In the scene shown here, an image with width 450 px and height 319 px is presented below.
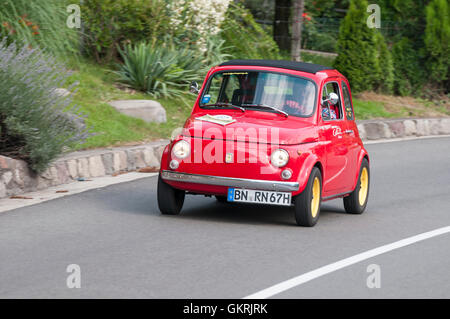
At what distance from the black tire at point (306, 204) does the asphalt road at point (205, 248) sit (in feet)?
0.37

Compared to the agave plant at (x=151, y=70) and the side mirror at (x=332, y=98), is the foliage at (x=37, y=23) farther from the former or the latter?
the side mirror at (x=332, y=98)

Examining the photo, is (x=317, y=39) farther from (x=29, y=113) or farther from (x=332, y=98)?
(x=332, y=98)

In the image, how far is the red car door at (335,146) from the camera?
980 cm

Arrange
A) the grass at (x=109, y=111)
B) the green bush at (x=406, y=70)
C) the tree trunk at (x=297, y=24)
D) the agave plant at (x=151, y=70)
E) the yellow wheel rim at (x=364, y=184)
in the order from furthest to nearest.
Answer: the green bush at (x=406, y=70), the tree trunk at (x=297, y=24), the agave plant at (x=151, y=70), the grass at (x=109, y=111), the yellow wheel rim at (x=364, y=184)

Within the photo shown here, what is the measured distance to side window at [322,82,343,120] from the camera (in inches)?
404

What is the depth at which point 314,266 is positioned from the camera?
752 cm

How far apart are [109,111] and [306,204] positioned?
24.7 feet

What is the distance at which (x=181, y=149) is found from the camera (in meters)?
9.33

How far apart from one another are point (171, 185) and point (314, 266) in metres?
2.45

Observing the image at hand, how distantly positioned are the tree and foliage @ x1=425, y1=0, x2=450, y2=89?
2.78 m

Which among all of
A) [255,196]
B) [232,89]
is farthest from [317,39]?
[255,196]

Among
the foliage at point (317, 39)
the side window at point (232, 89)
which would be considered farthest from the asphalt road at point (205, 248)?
the foliage at point (317, 39)

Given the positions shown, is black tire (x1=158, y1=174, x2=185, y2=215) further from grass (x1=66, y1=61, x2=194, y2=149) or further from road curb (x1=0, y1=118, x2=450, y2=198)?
grass (x1=66, y1=61, x2=194, y2=149)

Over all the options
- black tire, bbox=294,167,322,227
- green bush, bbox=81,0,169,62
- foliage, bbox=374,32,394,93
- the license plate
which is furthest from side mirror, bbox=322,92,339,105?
foliage, bbox=374,32,394,93
